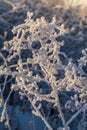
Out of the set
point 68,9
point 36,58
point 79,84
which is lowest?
point 79,84

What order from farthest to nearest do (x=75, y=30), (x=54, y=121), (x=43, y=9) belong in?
(x=43, y=9) → (x=75, y=30) → (x=54, y=121)

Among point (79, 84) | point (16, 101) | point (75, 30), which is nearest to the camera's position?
point (79, 84)

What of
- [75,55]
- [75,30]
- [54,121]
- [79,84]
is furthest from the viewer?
[75,30]

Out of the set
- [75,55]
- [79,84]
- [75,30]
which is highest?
[75,30]

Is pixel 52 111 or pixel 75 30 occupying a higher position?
pixel 75 30

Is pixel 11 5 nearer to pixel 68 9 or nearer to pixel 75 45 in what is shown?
pixel 68 9

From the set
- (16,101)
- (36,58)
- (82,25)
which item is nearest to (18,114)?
(16,101)

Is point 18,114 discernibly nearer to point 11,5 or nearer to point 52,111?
point 52,111

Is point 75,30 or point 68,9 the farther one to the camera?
point 68,9

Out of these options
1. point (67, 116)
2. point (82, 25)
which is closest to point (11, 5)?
point (82, 25)
